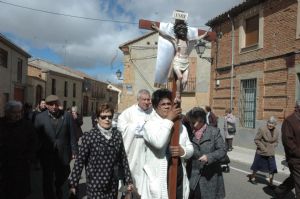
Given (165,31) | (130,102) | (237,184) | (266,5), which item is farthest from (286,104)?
(130,102)

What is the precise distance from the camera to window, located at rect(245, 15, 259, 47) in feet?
55.7

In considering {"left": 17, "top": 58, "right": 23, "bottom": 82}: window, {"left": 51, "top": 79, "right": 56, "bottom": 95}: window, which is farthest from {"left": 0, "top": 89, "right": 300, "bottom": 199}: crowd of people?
{"left": 51, "top": 79, "right": 56, "bottom": 95}: window

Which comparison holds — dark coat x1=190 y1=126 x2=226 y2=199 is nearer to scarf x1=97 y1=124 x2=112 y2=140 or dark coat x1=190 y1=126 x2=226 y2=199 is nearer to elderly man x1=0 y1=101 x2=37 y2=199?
scarf x1=97 y1=124 x2=112 y2=140

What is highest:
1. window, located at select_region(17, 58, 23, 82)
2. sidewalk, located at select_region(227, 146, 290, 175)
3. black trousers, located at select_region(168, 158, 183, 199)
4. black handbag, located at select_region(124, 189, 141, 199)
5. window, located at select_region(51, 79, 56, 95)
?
window, located at select_region(17, 58, 23, 82)

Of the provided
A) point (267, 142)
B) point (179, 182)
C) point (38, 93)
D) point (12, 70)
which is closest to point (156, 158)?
point (179, 182)

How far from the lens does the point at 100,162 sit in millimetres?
4098

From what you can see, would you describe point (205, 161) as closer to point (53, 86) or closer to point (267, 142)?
point (267, 142)

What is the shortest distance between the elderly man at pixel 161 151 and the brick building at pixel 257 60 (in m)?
10.9

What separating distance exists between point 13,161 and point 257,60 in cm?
1308

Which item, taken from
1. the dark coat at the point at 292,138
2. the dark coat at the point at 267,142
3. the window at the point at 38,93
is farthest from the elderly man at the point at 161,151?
the window at the point at 38,93

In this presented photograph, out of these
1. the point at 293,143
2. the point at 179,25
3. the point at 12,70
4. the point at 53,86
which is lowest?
the point at 293,143

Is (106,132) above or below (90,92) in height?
below

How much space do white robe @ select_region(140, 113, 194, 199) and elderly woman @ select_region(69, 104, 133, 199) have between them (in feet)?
1.38

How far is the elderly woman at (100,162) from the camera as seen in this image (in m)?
4.09
